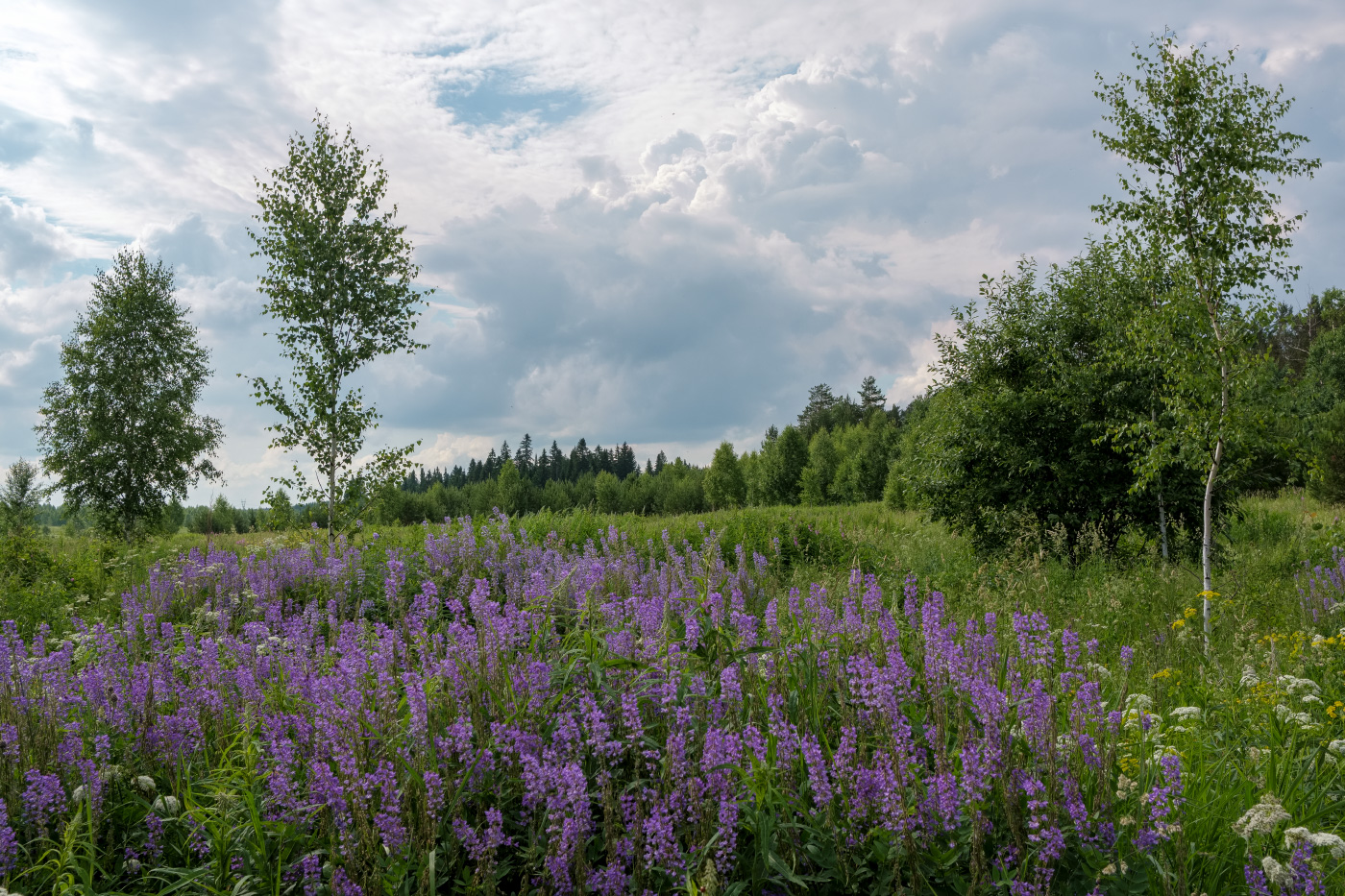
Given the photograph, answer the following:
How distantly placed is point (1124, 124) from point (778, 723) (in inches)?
→ 363

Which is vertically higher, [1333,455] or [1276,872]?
[1333,455]

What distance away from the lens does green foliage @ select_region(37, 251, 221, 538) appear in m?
25.0

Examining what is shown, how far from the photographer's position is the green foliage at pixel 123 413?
25031 millimetres

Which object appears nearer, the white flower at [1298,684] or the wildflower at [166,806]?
the wildflower at [166,806]

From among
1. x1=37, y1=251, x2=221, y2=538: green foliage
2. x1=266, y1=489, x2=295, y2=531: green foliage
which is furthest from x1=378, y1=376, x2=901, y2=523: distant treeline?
x1=266, y1=489, x2=295, y2=531: green foliage

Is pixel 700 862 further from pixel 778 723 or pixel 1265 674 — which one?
pixel 1265 674

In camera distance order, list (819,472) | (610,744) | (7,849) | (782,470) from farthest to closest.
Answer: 1. (782,470)
2. (819,472)
3. (7,849)
4. (610,744)

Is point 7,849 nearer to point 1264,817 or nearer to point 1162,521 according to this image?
point 1264,817

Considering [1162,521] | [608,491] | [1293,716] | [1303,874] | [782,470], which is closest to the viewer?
[1303,874]

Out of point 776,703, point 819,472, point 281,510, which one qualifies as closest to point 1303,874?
point 776,703

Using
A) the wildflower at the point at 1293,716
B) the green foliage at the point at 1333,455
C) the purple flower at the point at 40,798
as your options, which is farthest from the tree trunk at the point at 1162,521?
the green foliage at the point at 1333,455

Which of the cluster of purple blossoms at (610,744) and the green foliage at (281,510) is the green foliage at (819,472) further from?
the cluster of purple blossoms at (610,744)

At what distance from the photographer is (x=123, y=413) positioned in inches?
1011

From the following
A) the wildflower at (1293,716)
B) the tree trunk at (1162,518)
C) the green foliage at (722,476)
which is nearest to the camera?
the wildflower at (1293,716)
